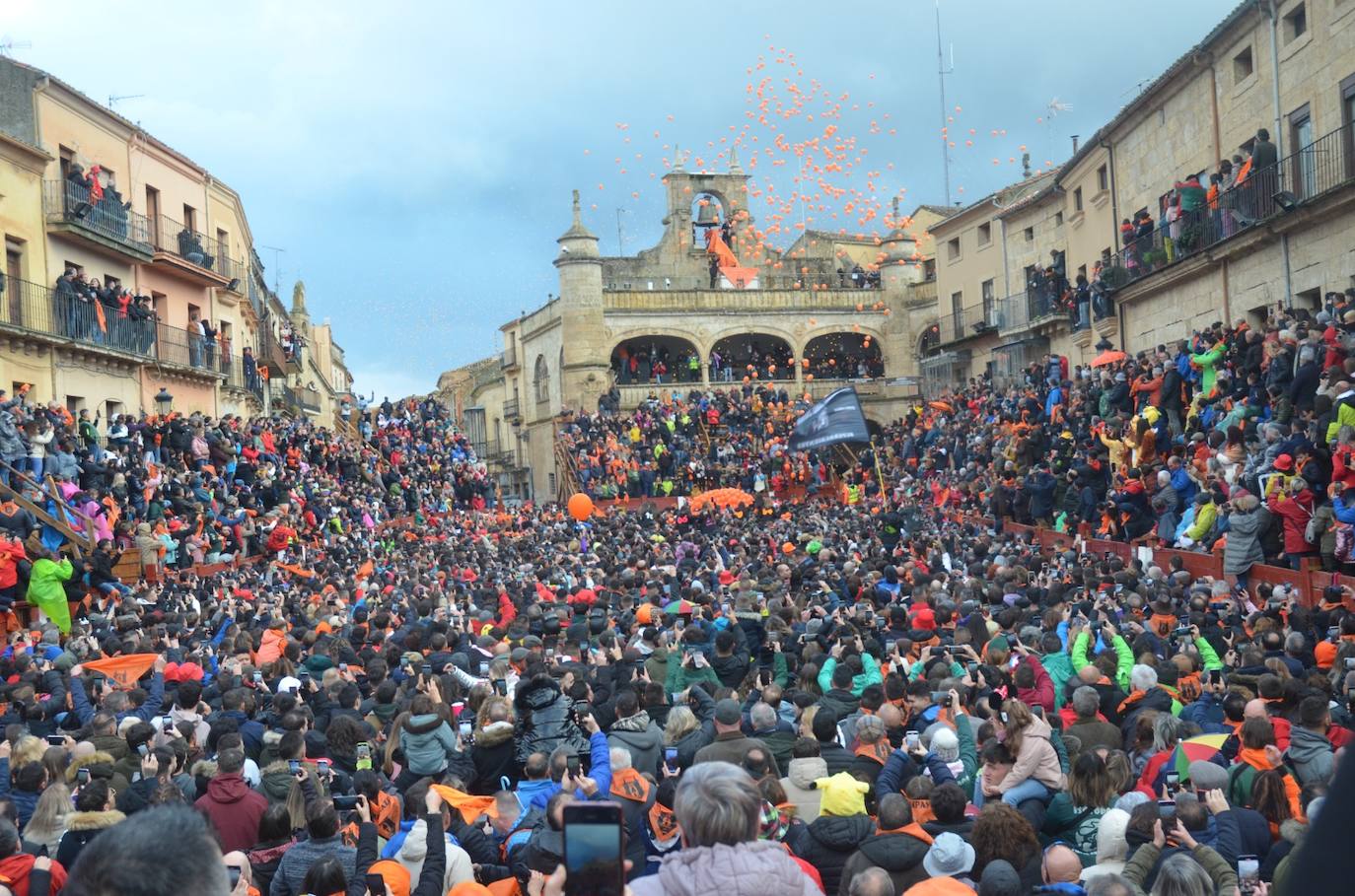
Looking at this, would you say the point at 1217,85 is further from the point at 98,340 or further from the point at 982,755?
the point at 98,340

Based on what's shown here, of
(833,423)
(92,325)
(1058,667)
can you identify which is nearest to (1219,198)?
(833,423)

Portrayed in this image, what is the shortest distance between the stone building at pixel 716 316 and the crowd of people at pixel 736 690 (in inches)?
1052

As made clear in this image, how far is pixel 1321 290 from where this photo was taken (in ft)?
72.4

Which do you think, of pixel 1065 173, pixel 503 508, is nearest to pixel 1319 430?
pixel 1065 173

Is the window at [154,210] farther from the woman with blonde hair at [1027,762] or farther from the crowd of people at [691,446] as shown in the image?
the woman with blonde hair at [1027,762]

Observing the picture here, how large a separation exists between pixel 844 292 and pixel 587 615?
42016 mm

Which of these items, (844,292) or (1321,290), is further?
(844,292)

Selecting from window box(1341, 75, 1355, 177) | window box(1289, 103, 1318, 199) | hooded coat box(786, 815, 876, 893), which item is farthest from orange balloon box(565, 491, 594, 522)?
hooded coat box(786, 815, 876, 893)

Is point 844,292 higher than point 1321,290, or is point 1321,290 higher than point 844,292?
point 844,292

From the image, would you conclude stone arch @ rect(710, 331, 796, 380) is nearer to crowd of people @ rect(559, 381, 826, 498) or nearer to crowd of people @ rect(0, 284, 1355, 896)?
crowd of people @ rect(559, 381, 826, 498)

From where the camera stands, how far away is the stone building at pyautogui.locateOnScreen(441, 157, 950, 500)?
5166 centimetres

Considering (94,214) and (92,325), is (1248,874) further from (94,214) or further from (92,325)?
(94,214)

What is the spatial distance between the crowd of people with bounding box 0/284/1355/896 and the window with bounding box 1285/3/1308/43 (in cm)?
620

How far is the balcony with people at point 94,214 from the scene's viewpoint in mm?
27594
